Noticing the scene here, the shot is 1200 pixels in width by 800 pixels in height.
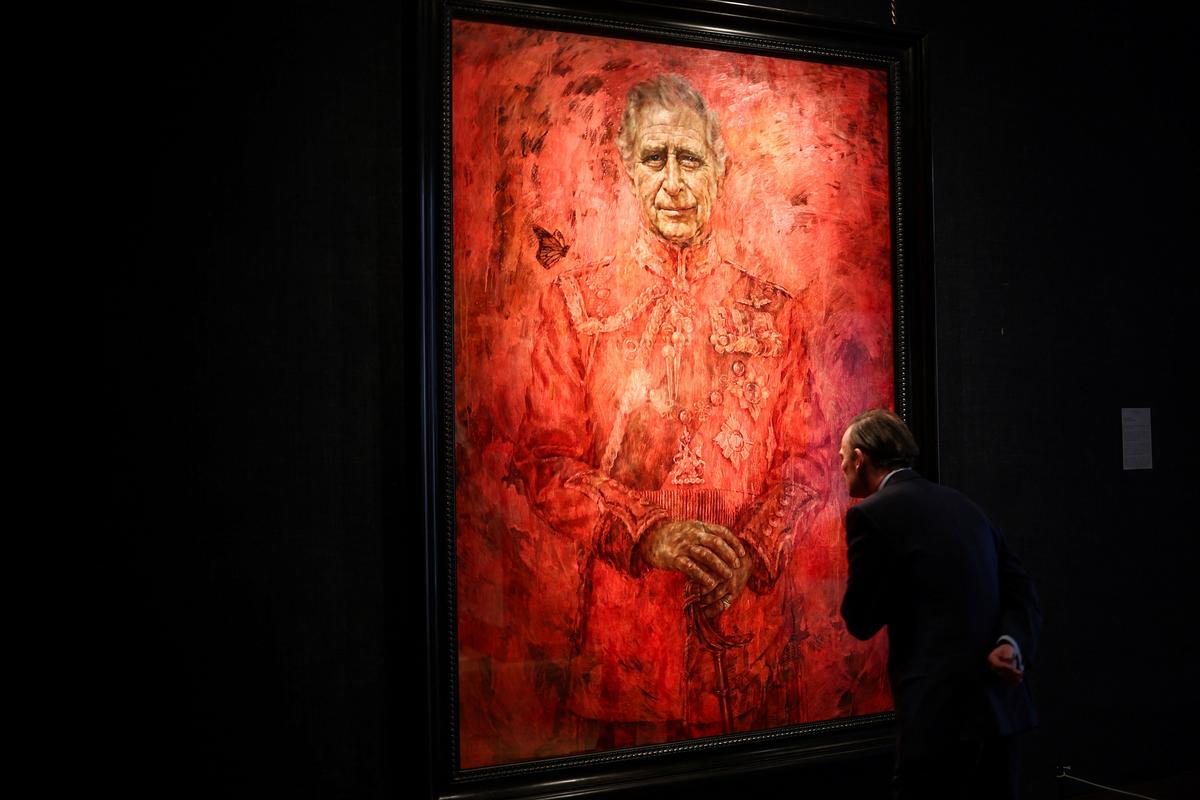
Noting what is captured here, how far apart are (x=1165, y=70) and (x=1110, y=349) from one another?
1488 mm

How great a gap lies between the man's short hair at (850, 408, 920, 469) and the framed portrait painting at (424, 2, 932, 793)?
59 cm

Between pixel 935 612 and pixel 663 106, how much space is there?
207 cm

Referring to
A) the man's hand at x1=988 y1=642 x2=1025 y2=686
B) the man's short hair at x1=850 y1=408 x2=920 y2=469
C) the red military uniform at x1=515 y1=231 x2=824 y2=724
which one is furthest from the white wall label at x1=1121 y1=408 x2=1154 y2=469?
the man's hand at x1=988 y1=642 x2=1025 y2=686

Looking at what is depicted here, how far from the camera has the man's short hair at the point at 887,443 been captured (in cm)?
319

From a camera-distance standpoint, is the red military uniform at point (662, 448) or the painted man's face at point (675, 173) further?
A: the painted man's face at point (675, 173)

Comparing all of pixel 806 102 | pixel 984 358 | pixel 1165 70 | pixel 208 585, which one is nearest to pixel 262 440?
pixel 208 585

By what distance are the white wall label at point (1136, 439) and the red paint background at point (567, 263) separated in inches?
Result: 60.0

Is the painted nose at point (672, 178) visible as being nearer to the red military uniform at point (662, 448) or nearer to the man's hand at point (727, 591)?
the red military uniform at point (662, 448)

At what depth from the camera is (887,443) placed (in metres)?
3.19

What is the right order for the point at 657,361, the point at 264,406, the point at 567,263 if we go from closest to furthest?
the point at 264,406
the point at 567,263
the point at 657,361

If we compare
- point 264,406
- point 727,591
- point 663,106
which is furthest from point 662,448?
point 264,406

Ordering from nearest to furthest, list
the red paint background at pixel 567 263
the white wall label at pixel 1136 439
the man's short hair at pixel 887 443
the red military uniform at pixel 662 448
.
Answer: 1. the man's short hair at pixel 887 443
2. the red paint background at pixel 567 263
3. the red military uniform at pixel 662 448
4. the white wall label at pixel 1136 439

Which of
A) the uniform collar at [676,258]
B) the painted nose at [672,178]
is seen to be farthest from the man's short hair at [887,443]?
the painted nose at [672,178]

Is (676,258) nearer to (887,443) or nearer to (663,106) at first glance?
(663,106)
